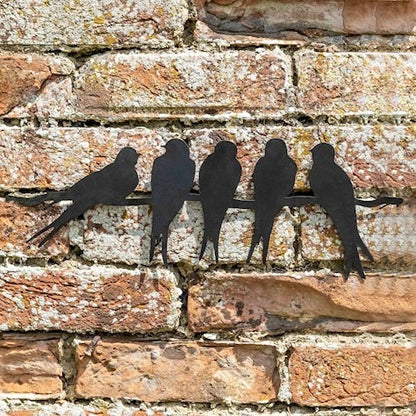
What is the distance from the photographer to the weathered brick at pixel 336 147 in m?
0.80

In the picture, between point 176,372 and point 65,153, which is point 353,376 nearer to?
point 176,372

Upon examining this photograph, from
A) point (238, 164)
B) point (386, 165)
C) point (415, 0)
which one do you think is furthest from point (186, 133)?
point (415, 0)

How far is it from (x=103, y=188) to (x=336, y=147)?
343 mm

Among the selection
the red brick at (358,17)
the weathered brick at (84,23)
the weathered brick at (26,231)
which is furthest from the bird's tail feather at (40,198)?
the red brick at (358,17)

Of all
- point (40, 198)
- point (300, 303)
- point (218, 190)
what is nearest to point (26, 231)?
point (40, 198)

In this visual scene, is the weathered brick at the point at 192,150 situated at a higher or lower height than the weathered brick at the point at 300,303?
higher

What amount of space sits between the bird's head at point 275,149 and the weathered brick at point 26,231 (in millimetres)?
313

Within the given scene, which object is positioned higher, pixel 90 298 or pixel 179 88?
pixel 179 88

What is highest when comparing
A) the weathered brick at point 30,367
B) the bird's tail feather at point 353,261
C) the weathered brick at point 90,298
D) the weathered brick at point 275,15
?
the weathered brick at point 275,15

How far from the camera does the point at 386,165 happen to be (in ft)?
2.63

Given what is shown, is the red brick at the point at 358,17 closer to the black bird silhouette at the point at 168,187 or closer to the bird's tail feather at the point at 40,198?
the black bird silhouette at the point at 168,187

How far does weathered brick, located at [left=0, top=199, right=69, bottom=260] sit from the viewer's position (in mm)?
799

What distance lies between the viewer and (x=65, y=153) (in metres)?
0.80

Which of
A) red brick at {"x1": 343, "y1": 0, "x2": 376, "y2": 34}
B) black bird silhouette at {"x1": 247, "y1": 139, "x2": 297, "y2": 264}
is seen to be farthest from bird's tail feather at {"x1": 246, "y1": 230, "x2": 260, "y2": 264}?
red brick at {"x1": 343, "y1": 0, "x2": 376, "y2": 34}
